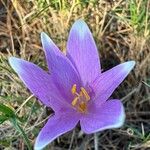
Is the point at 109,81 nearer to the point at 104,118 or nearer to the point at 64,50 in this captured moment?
the point at 104,118

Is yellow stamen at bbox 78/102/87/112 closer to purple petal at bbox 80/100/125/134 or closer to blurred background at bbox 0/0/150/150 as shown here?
purple petal at bbox 80/100/125/134

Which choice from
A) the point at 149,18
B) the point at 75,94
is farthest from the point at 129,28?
the point at 75,94

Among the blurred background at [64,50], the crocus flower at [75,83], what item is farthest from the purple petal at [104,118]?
the blurred background at [64,50]

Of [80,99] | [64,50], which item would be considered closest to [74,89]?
[80,99]

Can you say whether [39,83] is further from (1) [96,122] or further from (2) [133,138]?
(2) [133,138]

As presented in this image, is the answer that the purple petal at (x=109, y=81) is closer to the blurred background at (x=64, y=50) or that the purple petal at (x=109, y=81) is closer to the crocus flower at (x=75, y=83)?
the crocus flower at (x=75, y=83)
